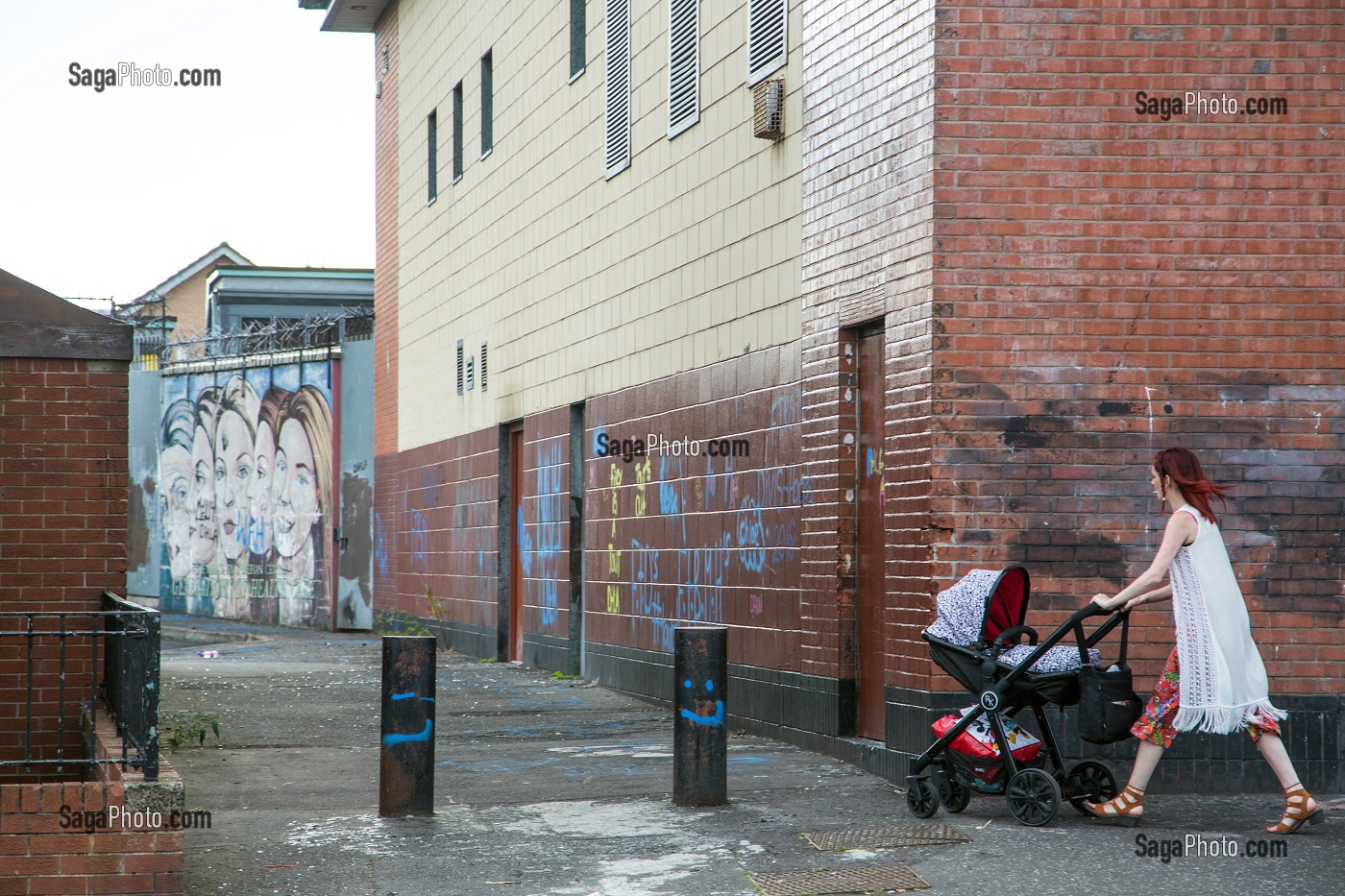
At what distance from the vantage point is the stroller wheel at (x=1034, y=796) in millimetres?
7320

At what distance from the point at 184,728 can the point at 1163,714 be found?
7.52 meters

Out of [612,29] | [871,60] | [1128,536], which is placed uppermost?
[612,29]

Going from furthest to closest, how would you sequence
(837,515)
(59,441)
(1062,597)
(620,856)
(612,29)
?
1. (612,29)
2. (837,515)
3. (59,441)
4. (1062,597)
5. (620,856)

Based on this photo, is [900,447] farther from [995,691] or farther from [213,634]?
[213,634]

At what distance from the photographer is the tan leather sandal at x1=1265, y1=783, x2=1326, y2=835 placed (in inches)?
284

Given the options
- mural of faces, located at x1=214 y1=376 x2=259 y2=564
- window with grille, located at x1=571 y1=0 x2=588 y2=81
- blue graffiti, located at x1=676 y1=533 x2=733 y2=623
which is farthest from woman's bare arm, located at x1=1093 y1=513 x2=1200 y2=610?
mural of faces, located at x1=214 y1=376 x2=259 y2=564

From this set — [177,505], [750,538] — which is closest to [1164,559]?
[750,538]

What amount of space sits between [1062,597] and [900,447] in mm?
1263

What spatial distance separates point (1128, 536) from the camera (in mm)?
8609

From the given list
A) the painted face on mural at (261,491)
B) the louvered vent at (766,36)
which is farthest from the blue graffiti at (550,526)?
the painted face on mural at (261,491)

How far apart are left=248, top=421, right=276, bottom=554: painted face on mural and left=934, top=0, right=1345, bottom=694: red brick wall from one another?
20.6 metres

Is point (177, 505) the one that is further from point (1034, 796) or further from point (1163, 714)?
point (1163, 714)

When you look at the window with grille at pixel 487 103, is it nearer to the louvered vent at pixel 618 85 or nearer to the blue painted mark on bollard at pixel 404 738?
the louvered vent at pixel 618 85

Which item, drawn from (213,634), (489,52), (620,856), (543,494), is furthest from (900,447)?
(213,634)
